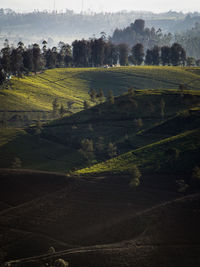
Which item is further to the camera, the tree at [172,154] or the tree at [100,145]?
the tree at [100,145]

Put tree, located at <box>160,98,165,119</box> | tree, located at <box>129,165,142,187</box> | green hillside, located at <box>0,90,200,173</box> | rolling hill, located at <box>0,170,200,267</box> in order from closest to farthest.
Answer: rolling hill, located at <box>0,170,200,267</box> < tree, located at <box>129,165,142,187</box> < green hillside, located at <box>0,90,200,173</box> < tree, located at <box>160,98,165,119</box>

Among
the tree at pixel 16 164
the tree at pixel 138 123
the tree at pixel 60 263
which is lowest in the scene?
the tree at pixel 60 263

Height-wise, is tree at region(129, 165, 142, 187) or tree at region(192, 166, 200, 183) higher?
tree at region(192, 166, 200, 183)

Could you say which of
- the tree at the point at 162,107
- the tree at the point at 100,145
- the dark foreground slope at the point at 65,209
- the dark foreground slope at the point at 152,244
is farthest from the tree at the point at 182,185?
the tree at the point at 162,107

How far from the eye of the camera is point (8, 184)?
363 ft

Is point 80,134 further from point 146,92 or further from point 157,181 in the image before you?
point 157,181

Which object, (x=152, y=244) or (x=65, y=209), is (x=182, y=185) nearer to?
(x=152, y=244)

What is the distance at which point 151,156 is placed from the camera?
116500 millimetres

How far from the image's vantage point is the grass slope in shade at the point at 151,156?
4368 inches

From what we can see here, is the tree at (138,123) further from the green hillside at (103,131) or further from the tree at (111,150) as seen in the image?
the tree at (111,150)

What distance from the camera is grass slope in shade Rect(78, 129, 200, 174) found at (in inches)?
4368

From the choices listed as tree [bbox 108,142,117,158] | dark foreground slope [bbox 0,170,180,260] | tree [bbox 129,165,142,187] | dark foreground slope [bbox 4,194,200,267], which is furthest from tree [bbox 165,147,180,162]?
tree [bbox 108,142,117,158]

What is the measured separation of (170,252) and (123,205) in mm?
22218

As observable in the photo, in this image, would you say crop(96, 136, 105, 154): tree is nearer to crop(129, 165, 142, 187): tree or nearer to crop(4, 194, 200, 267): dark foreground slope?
crop(129, 165, 142, 187): tree
